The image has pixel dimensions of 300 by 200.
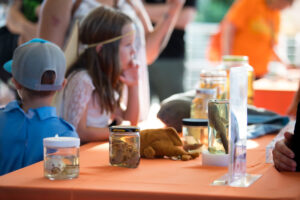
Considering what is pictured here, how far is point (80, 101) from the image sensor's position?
7.48 feet

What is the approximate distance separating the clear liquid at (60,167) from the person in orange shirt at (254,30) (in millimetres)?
3661

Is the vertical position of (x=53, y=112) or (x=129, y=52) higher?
(x=129, y=52)

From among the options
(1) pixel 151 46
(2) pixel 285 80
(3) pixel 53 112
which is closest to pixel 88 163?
(3) pixel 53 112

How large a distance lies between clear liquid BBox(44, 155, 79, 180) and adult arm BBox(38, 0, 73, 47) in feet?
4.05

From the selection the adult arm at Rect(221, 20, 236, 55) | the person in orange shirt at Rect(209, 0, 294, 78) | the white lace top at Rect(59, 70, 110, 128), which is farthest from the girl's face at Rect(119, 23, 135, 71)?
the adult arm at Rect(221, 20, 236, 55)

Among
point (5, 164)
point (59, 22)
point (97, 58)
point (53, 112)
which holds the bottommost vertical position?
point (5, 164)

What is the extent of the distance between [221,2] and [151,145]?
1733 cm

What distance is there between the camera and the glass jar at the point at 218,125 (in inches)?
63.5

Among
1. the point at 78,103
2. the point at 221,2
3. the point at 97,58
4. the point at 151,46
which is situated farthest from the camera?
the point at 221,2

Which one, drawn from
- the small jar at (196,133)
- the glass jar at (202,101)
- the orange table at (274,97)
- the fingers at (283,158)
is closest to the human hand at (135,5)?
the glass jar at (202,101)

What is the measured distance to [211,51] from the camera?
18.9 feet

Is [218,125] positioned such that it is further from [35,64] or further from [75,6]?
[75,6]

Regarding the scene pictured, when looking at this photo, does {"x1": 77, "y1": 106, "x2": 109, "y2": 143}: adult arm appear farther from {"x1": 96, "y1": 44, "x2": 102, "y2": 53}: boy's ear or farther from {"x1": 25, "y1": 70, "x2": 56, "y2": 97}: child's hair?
{"x1": 96, "y1": 44, "x2": 102, "y2": 53}: boy's ear

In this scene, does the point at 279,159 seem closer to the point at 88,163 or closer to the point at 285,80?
the point at 88,163
